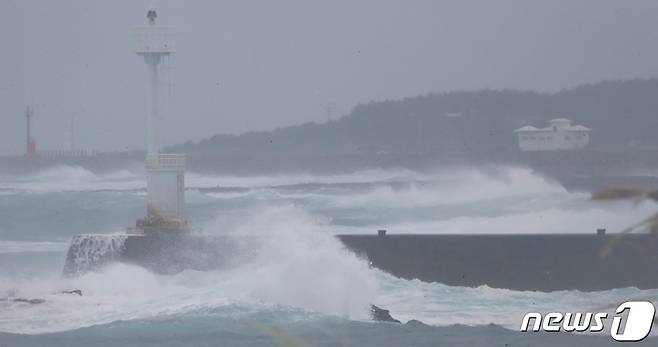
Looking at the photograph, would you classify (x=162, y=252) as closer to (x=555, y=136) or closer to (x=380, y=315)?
(x=380, y=315)

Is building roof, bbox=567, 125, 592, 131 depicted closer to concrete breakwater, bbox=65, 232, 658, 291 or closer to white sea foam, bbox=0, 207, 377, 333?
white sea foam, bbox=0, 207, 377, 333

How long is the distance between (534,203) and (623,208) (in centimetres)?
266

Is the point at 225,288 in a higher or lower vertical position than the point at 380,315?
higher

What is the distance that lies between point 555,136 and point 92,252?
530 inches

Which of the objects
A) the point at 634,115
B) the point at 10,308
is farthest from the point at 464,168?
the point at 10,308

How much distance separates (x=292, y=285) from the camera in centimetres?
1456

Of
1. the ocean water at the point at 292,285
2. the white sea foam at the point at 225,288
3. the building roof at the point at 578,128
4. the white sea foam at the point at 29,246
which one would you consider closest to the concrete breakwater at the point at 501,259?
the ocean water at the point at 292,285

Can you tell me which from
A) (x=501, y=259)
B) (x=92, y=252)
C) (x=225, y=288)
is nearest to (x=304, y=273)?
(x=225, y=288)

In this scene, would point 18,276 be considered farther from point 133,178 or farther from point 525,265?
point 133,178

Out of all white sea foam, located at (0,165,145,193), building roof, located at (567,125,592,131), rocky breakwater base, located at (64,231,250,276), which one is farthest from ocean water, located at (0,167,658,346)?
white sea foam, located at (0,165,145,193)

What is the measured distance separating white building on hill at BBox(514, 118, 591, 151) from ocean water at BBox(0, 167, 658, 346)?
162 cm

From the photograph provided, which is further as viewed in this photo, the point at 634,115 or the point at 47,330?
the point at 634,115

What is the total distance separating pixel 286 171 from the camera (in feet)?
96.6

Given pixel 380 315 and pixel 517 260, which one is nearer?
pixel 380 315
